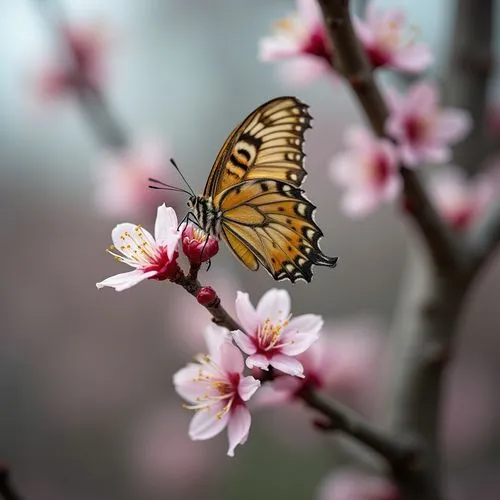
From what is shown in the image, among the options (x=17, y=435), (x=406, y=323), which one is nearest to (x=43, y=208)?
(x=17, y=435)

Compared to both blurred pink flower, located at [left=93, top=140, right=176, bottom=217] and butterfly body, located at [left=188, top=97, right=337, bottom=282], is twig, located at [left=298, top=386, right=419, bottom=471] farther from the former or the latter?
blurred pink flower, located at [left=93, top=140, right=176, bottom=217]

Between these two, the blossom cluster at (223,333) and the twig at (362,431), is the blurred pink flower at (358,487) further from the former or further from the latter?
the blossom cluster at (223,333)

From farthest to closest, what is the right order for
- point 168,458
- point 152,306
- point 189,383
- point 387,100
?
point 152,306
point 168,458
point 387,100
point 189,383

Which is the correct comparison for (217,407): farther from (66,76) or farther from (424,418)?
(66,76)

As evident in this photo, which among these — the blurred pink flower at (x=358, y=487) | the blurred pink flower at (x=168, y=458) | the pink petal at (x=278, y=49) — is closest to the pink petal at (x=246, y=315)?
the pink petal at (x=278, y=49)

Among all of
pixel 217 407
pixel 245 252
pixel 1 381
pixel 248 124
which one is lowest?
pixel 1 381

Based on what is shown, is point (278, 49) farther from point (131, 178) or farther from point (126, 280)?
point (131, 178)

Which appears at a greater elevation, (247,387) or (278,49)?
(278,49)

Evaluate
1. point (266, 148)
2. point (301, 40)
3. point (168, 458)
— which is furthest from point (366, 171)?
point (168, 458)
